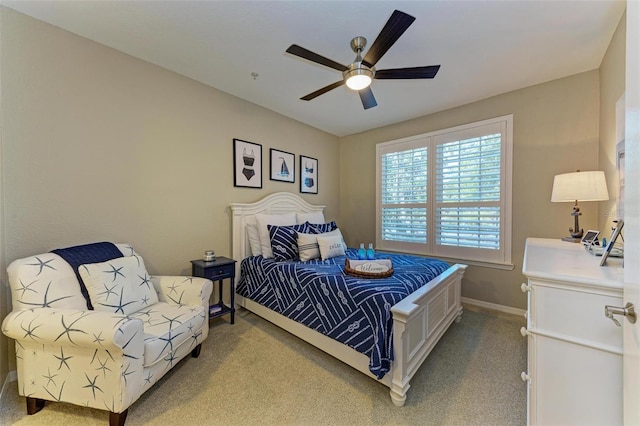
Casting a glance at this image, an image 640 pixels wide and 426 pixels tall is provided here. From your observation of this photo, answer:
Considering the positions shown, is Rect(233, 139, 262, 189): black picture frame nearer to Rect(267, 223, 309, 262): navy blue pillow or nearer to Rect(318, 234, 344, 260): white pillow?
Rect(267, 223, 309, 262): navy blue pillow

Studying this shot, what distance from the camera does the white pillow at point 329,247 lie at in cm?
289

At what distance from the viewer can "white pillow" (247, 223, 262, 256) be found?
121 inches

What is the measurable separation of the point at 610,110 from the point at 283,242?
3253 millimetres

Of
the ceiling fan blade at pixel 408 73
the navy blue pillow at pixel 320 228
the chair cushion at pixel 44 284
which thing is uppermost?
the ceiling fan blade at pixel 408 73

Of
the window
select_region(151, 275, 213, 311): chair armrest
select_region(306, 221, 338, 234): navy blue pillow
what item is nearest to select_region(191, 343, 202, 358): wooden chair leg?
select_region(151, 275, 213, 311): chair armrest

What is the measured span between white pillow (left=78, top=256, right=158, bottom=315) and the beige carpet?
1.97 feet

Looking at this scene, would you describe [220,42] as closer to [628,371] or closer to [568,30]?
[568,30]

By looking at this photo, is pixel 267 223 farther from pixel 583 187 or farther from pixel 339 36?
pixel 583 187

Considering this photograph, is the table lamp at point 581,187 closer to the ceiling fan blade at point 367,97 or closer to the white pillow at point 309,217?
the ceiling fan blade at point 367,97

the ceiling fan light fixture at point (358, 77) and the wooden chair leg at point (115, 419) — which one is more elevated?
the ceiling fan light fixture at point (358, 77)

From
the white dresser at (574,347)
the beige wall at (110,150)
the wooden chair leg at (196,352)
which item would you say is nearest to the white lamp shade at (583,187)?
the white dresser at (574,347)

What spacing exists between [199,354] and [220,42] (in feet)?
8.71

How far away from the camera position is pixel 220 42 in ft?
6.86

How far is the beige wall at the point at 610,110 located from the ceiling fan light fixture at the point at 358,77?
1.79 meters
